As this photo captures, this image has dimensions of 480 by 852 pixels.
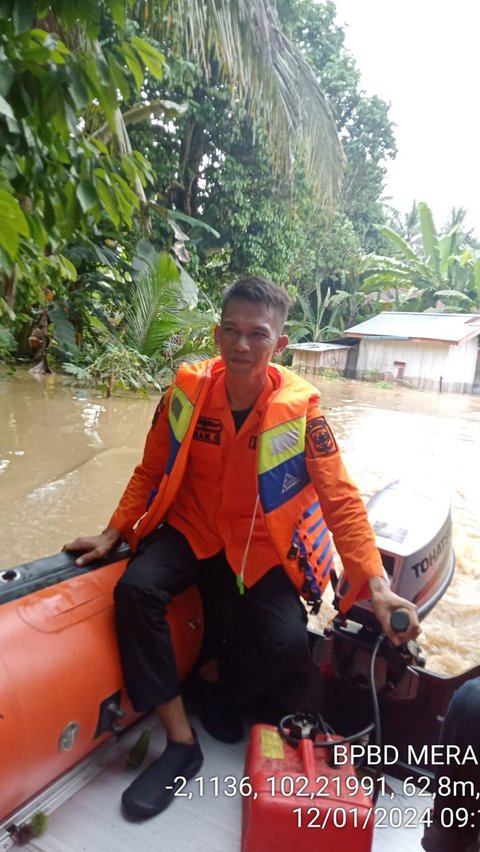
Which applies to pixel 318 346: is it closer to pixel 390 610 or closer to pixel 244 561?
pixel 244 561

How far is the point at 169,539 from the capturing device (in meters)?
1.56

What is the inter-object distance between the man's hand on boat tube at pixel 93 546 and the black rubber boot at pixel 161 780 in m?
0.50

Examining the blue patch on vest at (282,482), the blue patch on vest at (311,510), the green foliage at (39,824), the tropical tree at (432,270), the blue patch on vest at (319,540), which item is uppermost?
the tropical tree at (432,270)

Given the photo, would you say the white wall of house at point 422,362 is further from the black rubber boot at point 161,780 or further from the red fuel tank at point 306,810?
the red fuel tank at point 306,810

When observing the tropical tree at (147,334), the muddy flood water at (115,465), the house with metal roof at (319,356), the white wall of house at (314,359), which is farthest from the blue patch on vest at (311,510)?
the white wall of house at (314,359)

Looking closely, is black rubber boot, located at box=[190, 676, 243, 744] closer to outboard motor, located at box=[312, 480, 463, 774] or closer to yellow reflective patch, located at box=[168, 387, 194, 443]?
outboard motor, located at box=[312, 480, 463, 774]

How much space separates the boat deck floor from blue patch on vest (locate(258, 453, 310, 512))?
0.70 meters

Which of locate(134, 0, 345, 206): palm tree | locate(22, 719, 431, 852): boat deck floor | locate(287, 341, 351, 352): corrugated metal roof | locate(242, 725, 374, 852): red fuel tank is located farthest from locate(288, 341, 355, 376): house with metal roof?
locate(242, 725, 374, 852): red fuel tank

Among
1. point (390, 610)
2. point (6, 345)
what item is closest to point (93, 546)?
point (390, 610)

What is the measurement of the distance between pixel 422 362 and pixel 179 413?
44.5 feet

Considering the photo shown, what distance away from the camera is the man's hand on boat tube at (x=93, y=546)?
1.51 m

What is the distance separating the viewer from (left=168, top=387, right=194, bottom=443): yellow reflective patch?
1534mm

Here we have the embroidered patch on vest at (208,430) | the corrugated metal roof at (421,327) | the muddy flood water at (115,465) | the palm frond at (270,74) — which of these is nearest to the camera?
the embroidered patch on vest at (208,430)

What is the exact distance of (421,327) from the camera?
13531mm
